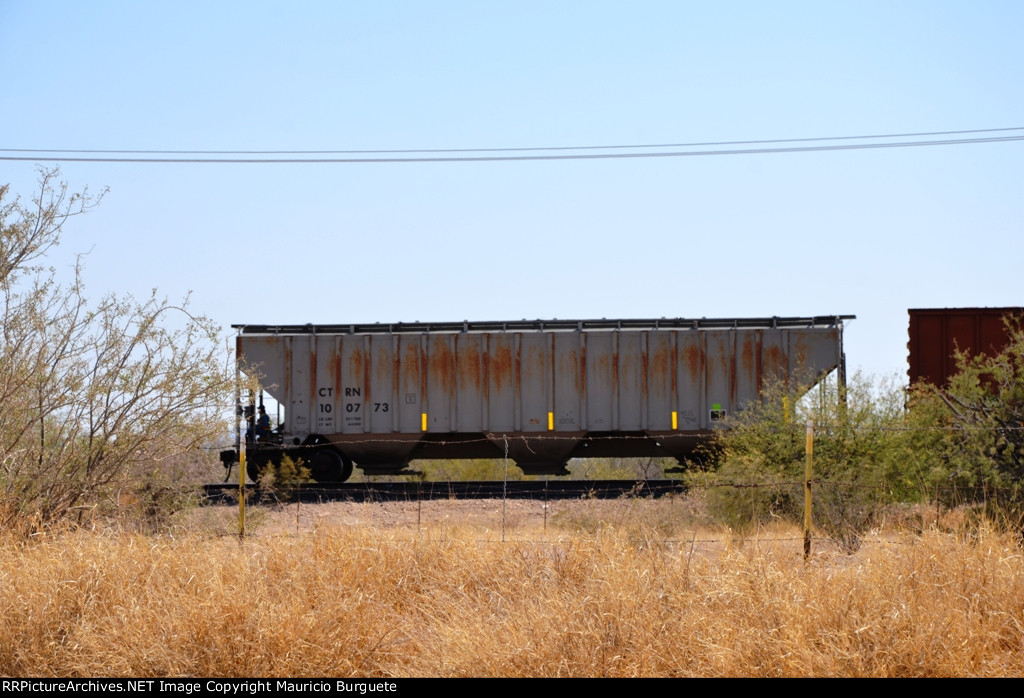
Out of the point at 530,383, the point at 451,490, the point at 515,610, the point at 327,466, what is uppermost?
the point at 530,383

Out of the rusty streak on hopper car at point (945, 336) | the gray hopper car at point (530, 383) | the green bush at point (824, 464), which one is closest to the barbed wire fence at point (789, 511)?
the green bush at point (824, 464)

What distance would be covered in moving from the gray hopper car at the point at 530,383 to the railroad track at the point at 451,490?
5.20 ft

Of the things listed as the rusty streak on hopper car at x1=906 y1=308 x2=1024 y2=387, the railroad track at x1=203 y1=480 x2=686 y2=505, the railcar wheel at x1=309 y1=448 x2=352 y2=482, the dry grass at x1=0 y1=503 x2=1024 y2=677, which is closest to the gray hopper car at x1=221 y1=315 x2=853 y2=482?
the railcar wheel at x1=309 y1=448 x2=352 y2=482

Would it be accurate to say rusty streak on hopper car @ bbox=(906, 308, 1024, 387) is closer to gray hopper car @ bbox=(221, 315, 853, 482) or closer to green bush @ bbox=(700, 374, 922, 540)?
gray hopper car @ bbox=(221, 315, 853, 482)

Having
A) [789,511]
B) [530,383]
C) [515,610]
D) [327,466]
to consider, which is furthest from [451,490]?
[515,610]

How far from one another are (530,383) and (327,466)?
18.0 feet

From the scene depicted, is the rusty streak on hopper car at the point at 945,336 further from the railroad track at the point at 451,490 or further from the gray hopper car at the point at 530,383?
the railroad track at the point at 451,490

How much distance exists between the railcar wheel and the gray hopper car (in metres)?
0.03

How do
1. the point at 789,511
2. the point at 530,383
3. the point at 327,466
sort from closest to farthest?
1. the point at 789,511
2. the point at 530,383
3. the point at 327,466

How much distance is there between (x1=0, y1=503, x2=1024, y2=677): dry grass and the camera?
6348mm

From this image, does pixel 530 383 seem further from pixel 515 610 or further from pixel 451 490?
pixel 515 610

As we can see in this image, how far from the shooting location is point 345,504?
687 inches

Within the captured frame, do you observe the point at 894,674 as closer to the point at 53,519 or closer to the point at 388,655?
the point at 388,655

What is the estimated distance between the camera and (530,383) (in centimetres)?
2197
